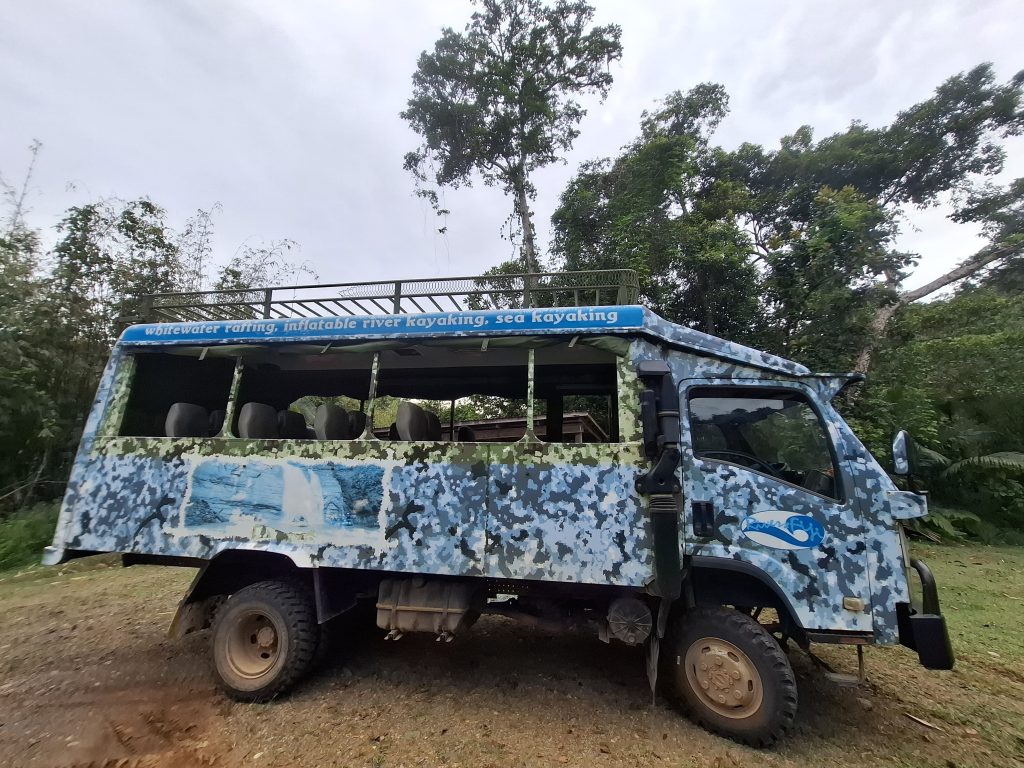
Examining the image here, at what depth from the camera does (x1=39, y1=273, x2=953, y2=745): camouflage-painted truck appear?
140 inches

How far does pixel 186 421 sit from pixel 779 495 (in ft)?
16.3

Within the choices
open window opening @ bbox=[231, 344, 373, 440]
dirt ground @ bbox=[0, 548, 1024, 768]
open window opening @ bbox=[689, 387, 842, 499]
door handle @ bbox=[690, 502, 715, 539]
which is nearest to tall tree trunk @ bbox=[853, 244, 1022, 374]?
dirt ground @ bbox=[0, 548, 1024, 768]

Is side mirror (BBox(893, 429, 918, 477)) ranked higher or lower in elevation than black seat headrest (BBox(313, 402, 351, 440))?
lower

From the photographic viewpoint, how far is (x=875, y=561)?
3525mm

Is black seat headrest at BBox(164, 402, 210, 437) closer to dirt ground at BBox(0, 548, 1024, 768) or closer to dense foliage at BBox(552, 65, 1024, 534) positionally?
dirt ground at BBox(0, 548, 1024, 768)

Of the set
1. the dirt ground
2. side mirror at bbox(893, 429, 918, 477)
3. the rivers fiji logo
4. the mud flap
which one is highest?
side mirror at bbox(893, 429, 918, 477)

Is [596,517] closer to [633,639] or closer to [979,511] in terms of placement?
[633,639]

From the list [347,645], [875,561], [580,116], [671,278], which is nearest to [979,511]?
[671,278]

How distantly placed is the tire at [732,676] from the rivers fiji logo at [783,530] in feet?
1.89

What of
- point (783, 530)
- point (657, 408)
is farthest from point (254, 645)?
point (783, 530)

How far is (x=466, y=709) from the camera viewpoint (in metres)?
4.05

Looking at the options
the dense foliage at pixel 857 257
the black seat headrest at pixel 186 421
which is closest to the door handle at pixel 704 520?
the black seat headrest at pixel 186 421

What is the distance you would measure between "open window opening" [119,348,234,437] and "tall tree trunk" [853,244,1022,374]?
11358 millimetres

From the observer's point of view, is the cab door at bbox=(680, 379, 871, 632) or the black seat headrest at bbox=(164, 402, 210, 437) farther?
the black seat headrest at bbox=(164, 402, 210, 437)
